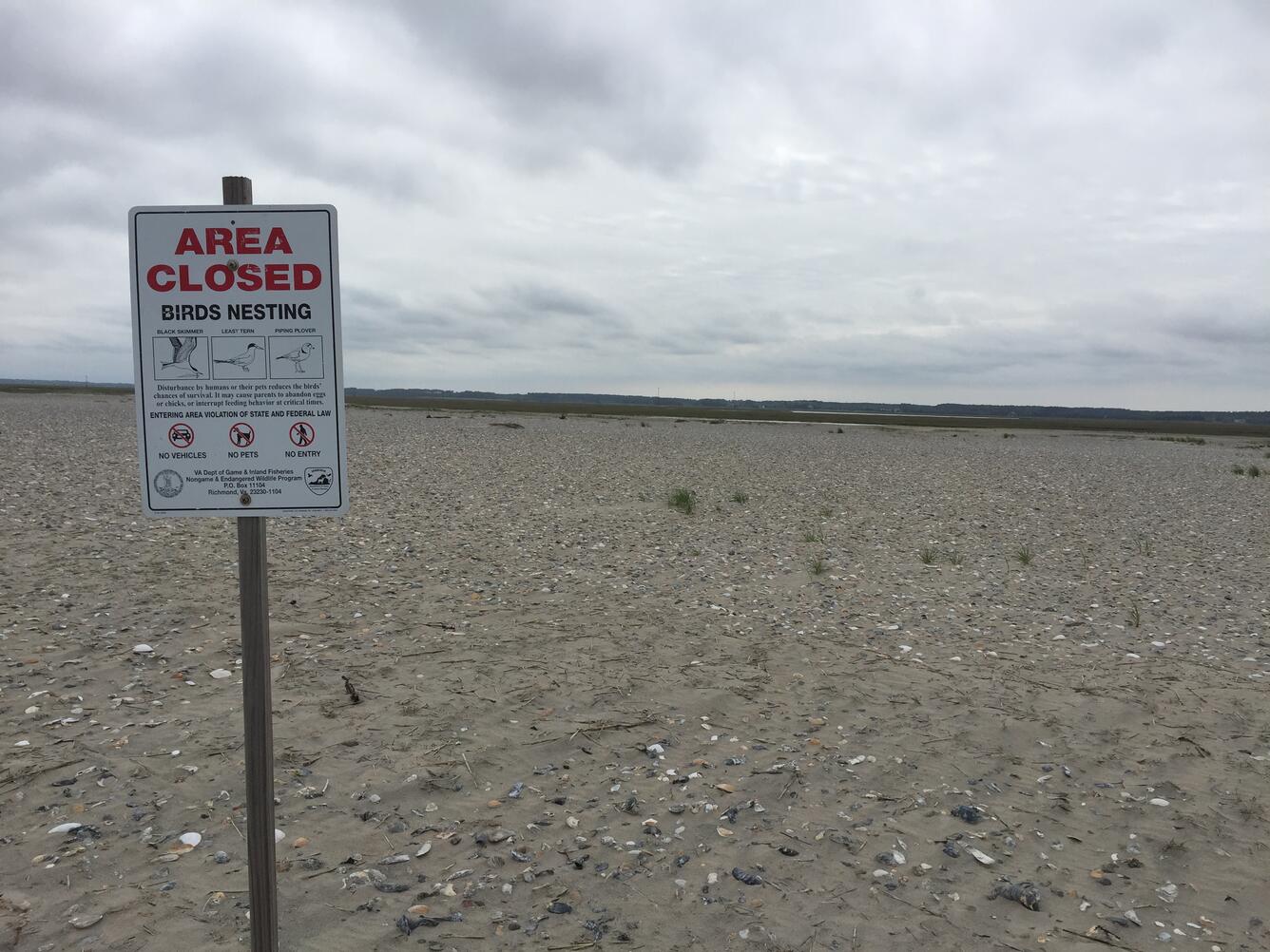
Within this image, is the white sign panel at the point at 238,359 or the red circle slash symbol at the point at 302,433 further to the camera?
the red circle slash symbol at the point at 302,433

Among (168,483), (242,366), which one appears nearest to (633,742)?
(168,483)

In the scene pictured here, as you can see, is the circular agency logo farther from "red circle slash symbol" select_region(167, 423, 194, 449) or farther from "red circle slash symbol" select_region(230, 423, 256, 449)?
"red circle slash symbol" select_region(230, 423, 256, 449)

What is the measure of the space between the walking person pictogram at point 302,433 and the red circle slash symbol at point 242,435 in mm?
162

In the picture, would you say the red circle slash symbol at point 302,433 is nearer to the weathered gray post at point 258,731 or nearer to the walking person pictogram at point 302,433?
the walking person pictogram at point 302,433

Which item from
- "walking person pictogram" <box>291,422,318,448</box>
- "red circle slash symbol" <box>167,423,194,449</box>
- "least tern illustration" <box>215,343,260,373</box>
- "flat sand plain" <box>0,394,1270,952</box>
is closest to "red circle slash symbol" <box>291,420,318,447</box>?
"walking person pictogram" <box>291,422,318,448</box>

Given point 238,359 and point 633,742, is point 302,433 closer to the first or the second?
point 238,359

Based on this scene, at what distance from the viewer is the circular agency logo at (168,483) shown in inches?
125

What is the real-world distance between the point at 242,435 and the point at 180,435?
0.25m

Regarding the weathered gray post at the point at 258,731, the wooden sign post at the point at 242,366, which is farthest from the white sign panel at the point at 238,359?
the weathered gray post at the point at 258,731

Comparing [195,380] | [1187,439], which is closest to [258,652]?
[195,380]

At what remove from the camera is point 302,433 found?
3.21m

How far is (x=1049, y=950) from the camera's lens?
3.79 meters

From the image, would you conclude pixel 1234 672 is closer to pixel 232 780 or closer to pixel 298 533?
pixel 232 780

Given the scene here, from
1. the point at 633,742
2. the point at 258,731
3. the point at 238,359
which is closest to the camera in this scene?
the point at 238,359
